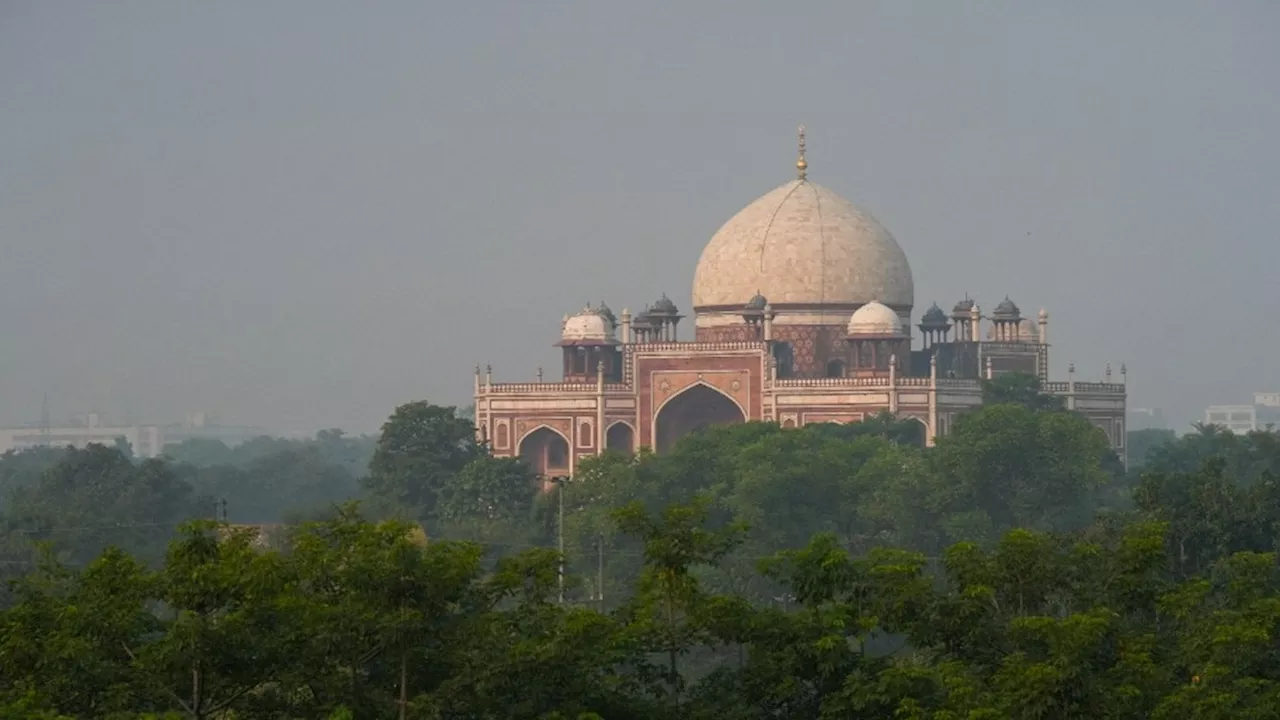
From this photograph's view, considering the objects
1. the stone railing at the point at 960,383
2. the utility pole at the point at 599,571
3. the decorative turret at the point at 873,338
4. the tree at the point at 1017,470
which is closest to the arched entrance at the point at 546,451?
the decorative turret at the point at 873,338

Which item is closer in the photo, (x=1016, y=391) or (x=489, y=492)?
(x=489, y=492)

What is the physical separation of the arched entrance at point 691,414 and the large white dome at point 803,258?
1.96 meters

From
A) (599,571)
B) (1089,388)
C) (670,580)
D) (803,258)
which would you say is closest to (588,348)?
(803,258)

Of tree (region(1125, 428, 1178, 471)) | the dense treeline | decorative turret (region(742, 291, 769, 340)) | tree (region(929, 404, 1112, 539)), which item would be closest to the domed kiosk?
decorative turret (region(742, 291, 769, 340))

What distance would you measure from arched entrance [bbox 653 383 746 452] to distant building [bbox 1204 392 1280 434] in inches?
3721

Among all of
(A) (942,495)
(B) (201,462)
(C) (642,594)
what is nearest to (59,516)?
(A) (942,495)

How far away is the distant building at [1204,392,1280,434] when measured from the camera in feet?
500

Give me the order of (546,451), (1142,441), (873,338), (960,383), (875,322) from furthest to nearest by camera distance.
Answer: (1142,441) → (546,451) → (960,383) → (875,322) → (873,338)

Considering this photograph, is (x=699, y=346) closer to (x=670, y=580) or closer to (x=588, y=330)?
(x=588, y=330)

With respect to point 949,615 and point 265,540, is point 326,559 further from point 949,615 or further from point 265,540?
point 265,540

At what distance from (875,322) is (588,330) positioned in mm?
5252

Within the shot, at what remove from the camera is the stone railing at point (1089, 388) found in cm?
5606

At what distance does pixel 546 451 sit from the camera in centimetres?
5572

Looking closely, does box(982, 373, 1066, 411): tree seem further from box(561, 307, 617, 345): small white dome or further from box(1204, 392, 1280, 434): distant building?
box(1204, 392, 1280, 434): distant building
